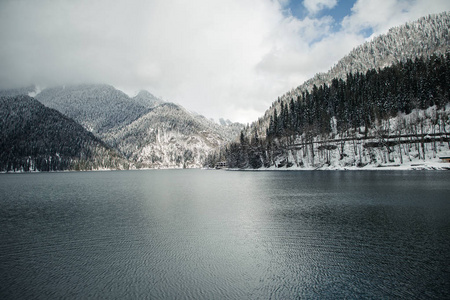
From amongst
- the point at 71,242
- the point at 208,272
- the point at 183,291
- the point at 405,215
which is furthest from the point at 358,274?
the point at 71,242

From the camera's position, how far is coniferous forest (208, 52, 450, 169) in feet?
345

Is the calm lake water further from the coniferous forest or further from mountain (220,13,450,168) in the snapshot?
the coniferous forest

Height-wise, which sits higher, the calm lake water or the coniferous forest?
the coniferous forest

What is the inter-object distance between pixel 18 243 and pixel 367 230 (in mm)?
29318

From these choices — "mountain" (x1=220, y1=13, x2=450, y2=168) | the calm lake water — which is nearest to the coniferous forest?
"mountain" (x1=220, y1=13, x2=450, y2=168)

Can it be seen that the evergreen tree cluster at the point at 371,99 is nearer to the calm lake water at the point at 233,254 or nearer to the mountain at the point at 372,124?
the mountain at the point at 372,124

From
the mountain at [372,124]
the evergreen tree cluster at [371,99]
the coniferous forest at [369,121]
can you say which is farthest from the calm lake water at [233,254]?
the evergreen tree cluster at [371,99]

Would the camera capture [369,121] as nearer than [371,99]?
Yes

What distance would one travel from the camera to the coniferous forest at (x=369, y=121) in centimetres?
10525

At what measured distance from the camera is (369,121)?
132 metres

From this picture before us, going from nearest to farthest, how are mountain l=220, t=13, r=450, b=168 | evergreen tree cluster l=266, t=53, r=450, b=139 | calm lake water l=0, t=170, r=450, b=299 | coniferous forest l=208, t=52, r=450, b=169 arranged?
calm lake water l=0, t=170, r=450, b=299 → mountain l=220, t=13, r=450, b=168 → coniferous forest l=208, t=52, r=450, b=169 → evergreen tree cluster l=266, t=53, r=450, b=139

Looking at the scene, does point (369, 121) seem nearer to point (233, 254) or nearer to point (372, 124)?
point (372, 124)

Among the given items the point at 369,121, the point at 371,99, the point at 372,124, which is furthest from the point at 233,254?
the point at 371,99

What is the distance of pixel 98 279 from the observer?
12852 mm
